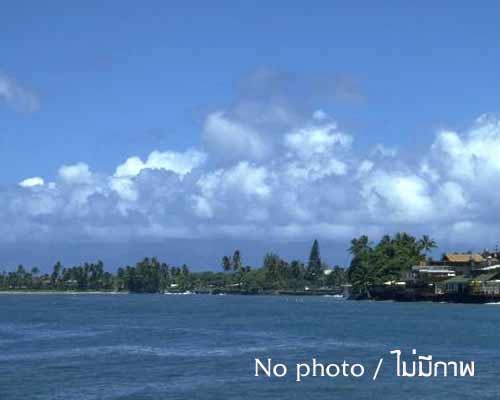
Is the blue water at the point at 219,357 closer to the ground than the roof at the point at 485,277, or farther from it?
closer to the ground

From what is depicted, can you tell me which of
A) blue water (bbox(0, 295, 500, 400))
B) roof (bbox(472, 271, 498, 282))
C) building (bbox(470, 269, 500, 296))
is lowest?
blue water (bbox(0, 295, 500, 400))

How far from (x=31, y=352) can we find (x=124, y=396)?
23.2 meters

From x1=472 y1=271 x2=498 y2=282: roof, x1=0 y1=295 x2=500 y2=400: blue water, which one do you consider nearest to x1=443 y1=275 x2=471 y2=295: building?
x1=472 y1=271 x2=498 y2=282: roof

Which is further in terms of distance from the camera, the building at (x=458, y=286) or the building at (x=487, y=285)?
the building at (x=458, y=286)

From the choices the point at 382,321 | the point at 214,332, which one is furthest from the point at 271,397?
the point at 382,321

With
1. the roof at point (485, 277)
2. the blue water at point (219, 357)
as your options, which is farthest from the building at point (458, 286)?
the blue water at point (219, 357)

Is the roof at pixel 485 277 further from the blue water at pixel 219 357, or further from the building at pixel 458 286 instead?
the blue water at pixel 219 357

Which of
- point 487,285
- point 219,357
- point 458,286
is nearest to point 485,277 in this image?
point 487,285

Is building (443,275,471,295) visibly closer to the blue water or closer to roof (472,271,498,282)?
roof (472,271,498,282)

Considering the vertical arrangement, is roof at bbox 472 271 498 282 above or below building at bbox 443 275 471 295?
above

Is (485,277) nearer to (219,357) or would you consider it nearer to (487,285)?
(487,285)

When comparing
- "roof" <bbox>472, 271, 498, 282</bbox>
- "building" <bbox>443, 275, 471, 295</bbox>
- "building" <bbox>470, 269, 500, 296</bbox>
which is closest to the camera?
"building" <bbox>470, 269, 500, 296</bbox>

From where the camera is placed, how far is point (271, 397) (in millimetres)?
43688

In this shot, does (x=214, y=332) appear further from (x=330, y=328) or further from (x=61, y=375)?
(x=61, y=375)
